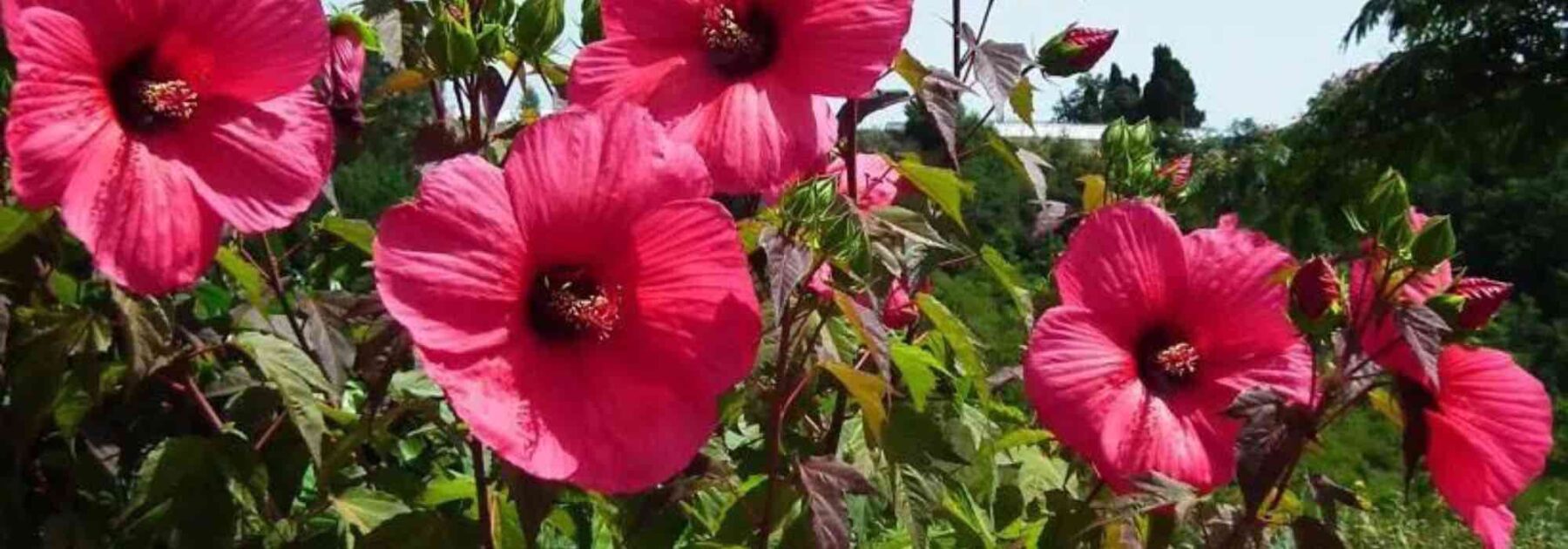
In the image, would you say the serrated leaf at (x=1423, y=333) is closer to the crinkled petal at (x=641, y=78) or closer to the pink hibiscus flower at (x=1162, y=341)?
the pink hibiscus flower at (x=1162, y=341)

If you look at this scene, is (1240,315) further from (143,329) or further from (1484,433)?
(143,329)

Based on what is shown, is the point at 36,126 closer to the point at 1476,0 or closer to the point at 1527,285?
the point at 1527,285

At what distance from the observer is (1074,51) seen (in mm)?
1360

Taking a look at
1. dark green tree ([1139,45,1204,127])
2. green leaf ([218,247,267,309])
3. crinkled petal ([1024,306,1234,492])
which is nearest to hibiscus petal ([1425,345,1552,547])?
crinkled petal ([1024,306,1234,492])

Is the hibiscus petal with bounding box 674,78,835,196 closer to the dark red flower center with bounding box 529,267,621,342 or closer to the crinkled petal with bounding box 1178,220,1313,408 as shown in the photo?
the dark red flower center with bounding box 529,267,621,342

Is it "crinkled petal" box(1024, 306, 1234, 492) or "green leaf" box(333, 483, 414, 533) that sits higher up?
"crinkled petal" box(1024, 306, 1234, 492)

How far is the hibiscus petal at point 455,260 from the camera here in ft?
2.69

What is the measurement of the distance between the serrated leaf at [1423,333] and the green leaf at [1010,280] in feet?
1.02

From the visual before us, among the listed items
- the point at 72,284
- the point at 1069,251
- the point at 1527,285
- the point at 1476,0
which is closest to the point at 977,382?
the point at 1069,251

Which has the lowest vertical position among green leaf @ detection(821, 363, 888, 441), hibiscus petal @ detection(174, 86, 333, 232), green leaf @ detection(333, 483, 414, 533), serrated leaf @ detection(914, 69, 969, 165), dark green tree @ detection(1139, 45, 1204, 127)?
dark green tree @ detection(1139, 45, 1204, 127)

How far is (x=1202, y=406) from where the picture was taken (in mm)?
1151

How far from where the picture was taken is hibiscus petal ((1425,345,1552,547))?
1106 mm

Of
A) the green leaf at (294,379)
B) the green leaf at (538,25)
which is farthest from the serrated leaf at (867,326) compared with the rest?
the green leaf at (294,379)

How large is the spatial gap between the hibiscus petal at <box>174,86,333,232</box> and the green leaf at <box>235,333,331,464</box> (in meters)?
0.23
